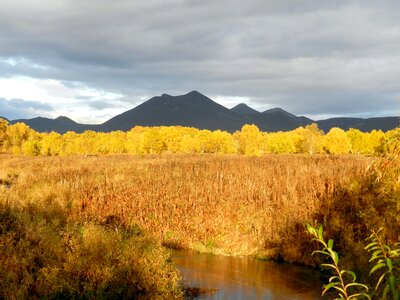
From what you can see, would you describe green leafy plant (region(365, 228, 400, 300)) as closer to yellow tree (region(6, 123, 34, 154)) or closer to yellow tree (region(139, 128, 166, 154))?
yellow tree (region(139, 128, 166, 154))

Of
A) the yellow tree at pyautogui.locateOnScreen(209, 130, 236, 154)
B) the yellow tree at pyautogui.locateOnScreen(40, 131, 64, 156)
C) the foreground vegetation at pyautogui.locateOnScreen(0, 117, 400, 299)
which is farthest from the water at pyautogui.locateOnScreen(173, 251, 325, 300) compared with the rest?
the yellow tree at pyautogui.locateOnScreen(40, 131, 64, 156)

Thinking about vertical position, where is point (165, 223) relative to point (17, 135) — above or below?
below

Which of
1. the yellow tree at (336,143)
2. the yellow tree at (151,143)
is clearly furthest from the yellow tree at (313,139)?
the yellow tree at (151,143)

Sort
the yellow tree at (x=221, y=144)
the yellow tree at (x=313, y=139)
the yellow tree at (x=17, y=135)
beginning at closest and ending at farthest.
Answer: the yellow tree at (x=313, y=139)
the yellow tree at (x=221, y=144)
the yellow tree at (x=17, y=135)

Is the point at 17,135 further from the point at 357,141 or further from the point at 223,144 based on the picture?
the point at 357,141

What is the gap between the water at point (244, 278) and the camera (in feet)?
40.7

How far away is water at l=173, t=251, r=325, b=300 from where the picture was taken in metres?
12.4

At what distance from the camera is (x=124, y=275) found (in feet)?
34.9

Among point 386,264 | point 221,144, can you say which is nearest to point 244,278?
point 386,264

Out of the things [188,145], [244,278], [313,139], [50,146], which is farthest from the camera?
[50,146]

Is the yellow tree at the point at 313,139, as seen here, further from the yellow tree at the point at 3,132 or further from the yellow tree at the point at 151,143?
the yellow tree at the point at 3,132

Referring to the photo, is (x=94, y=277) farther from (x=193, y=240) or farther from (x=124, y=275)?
(x=193, y=240)

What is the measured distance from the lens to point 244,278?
14031 mm

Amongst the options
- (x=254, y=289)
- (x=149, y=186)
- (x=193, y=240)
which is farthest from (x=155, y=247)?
(x=149, y=186)
